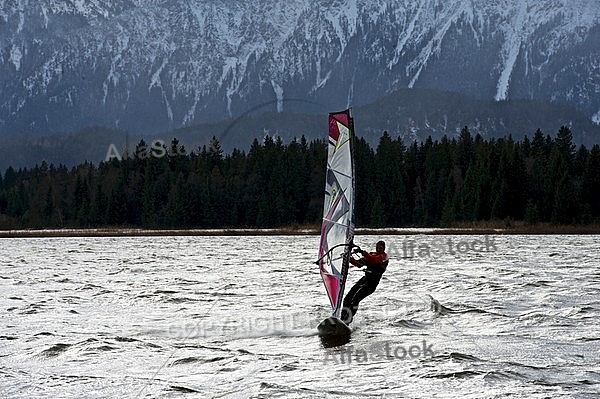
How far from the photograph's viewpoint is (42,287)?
1426 inches

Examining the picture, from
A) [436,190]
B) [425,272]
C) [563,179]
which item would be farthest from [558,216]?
[425,272]

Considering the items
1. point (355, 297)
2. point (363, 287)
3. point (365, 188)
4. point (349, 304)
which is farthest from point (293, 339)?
point (365, 188)

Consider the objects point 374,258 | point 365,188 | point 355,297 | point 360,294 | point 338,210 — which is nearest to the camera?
point 374,258

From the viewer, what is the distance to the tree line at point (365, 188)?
133125 millimetres

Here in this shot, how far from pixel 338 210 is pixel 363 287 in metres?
2.21

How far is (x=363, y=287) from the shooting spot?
2219 centimetres

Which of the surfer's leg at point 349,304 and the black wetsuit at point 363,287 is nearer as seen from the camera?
the black wetsuit at point 363,287

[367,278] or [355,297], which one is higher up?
[367,278]

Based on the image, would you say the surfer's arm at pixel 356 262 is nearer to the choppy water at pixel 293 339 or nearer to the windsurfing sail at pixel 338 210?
the windsurfing sail at pixel 338 210

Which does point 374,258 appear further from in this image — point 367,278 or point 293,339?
point 293,339

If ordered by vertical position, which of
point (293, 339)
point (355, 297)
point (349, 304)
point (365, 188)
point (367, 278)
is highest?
point (365, 188)

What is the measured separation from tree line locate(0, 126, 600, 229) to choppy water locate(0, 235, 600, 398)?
97.0m

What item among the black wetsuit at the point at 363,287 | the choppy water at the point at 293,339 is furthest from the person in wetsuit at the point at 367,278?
the choppy water at the point at 293,339

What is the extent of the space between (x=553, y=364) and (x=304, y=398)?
5.92 m
